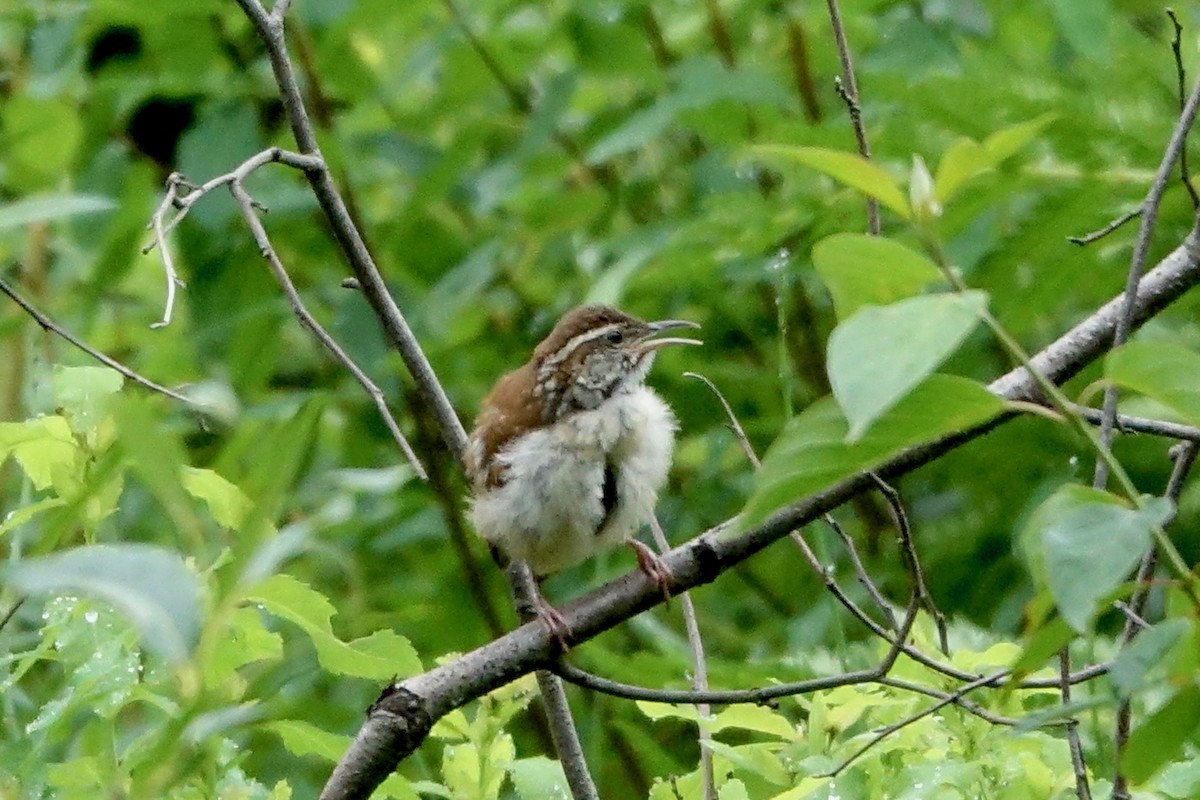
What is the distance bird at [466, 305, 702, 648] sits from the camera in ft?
12.7

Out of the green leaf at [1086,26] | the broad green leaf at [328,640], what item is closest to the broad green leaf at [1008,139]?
the broad green leaf at [328,640]

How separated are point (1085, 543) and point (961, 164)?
Result: 14.4 inches

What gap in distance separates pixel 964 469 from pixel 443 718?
7.20 feet

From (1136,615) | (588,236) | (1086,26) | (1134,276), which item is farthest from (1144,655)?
(588,236)

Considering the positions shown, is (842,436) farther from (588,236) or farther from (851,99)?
(588,236)

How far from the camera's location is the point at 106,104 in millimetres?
4805

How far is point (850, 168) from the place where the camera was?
1.43 m

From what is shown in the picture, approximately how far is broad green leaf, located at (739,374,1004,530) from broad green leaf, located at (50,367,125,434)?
45.3 inches

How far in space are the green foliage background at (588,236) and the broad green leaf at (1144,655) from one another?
1.40m

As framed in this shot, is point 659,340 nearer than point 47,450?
No

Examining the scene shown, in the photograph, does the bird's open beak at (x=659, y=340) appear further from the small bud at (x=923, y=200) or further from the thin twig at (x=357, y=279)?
the small bud at (x=923, y=200)

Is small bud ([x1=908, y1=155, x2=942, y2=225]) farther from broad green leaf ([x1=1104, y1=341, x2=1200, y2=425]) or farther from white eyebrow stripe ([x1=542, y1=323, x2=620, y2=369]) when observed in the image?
white eyebrow stripe ([x1=542, y1=323, x2=620, y2=369])

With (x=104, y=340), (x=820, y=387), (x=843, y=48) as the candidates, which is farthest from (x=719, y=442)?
(x=104, y=340)

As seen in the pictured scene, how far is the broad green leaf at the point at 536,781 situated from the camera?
91.6 inches
